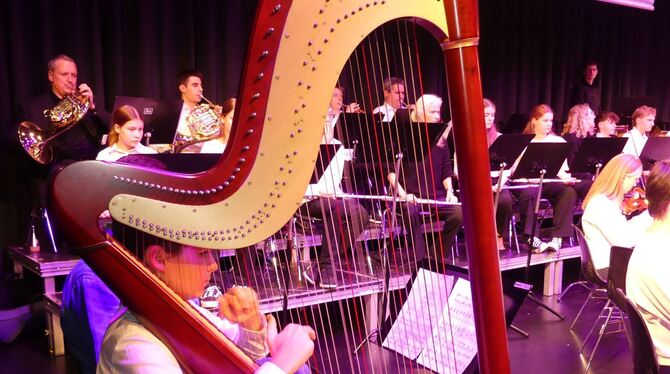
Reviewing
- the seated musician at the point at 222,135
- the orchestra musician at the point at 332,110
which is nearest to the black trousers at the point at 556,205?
the seated musician at the point at 222,135

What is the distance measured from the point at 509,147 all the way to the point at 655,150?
94.0 inches

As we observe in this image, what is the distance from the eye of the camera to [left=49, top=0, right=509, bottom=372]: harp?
1253 millimetres

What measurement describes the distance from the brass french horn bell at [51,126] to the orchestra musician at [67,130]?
2.0 inches

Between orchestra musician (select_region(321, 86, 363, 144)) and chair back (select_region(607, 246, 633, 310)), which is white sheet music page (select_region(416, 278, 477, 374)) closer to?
orchestra musician (select_region(321, 86, 363, 144))

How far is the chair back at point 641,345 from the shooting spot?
243 centimetres

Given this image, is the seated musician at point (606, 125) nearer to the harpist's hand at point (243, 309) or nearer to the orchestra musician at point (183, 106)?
the orchestra musician at point (183, 106)

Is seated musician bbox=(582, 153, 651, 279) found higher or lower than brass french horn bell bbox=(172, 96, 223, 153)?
lower

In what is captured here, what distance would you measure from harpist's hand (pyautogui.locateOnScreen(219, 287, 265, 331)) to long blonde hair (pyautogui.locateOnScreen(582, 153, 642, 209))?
10.7 feet

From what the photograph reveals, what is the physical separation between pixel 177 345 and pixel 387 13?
2.64ft

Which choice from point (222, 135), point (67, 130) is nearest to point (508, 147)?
point (222, 135)

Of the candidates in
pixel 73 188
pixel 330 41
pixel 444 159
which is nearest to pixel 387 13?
pixel 330 41

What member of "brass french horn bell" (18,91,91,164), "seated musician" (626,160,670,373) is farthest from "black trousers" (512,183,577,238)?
"brass french horn bell" (18,91,91,164)

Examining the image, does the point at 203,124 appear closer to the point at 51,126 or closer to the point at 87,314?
the point at 51,126

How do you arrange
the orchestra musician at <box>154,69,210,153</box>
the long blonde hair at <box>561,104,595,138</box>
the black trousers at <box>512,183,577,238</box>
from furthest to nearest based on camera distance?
the long blonde hair at <box>561,104,595,138</box>
the black trousers at <box>512,183,577,238</box>
the orchestra musician at <box>154,69,210,153</box>
